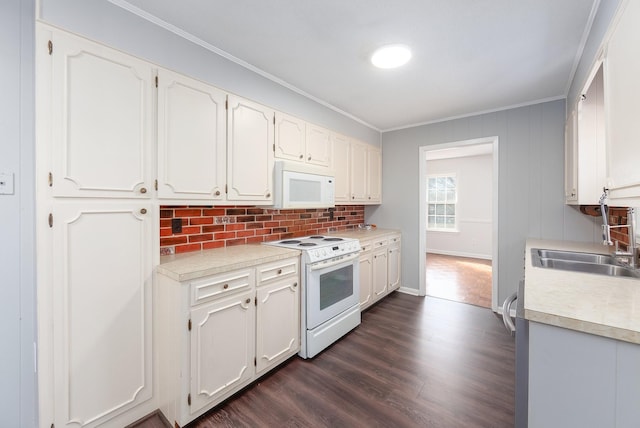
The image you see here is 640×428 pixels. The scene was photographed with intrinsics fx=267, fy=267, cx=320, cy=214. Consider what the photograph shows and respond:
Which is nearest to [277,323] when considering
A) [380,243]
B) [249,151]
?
[249,151]

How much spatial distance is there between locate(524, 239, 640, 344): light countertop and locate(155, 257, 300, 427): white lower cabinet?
1.55 m

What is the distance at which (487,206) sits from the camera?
6.25 m

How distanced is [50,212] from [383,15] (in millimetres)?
2142

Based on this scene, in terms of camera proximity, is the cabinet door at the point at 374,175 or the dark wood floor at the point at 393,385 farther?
the cabinet door at the point at 374,175

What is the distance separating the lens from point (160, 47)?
1716 mm

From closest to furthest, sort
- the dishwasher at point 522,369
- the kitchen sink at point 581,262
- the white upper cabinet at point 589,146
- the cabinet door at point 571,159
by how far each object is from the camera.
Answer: the dishwasher at point 522,369, the kitchen sink at point 581,262, the white upper cabinet at point 589,146, the cabinet door at point 571,159

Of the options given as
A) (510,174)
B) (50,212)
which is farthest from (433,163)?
(50,212)

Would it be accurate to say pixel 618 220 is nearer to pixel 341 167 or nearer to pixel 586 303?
pixel 586 303

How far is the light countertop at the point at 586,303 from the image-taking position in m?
0.87

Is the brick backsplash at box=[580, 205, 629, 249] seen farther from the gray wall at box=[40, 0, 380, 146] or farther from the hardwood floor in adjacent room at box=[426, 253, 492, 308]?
the gray wall at box=[40, 0, 380, 146]

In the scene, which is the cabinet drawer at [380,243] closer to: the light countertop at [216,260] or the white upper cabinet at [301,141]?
the white upper cabinet at [301,141]

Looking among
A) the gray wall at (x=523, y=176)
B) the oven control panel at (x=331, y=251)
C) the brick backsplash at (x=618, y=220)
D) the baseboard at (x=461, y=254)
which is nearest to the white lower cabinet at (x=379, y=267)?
the oven control panel at (x=331, y=251)

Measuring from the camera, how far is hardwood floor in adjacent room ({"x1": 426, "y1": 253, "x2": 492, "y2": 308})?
378cm

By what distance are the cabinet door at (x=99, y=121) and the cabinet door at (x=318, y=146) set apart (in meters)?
1.53
